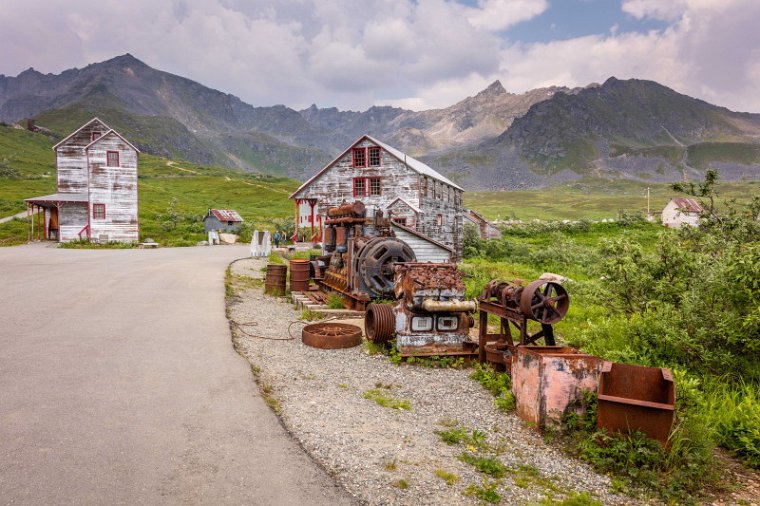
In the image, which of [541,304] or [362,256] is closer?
[541,304]

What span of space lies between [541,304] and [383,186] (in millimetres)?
24119

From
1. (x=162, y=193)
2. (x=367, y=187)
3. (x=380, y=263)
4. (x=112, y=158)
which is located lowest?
(x=380, y=263)

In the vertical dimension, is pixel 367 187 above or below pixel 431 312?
above

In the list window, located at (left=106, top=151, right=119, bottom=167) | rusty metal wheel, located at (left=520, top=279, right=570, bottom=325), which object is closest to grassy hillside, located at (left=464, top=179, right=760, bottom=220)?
window, located at (left=106, top=151, right=119, bottom=167)

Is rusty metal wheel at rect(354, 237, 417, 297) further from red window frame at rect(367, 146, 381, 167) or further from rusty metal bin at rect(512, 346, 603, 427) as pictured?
red window frame at rect(367, 146, 381, 167)

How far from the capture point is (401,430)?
5441mm

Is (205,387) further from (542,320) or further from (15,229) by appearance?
(15,229)

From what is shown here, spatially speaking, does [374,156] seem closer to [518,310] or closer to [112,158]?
[112,158]

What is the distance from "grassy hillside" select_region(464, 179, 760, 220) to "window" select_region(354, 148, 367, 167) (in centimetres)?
5342

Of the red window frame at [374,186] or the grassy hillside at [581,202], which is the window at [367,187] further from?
the grassy hillside at [581,202]

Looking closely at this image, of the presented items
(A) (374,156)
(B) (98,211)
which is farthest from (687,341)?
(B) (98,211)

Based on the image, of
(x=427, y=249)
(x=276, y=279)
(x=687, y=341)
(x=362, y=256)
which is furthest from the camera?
Result: (x=427, y=249)

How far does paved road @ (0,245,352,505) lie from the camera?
157 inches

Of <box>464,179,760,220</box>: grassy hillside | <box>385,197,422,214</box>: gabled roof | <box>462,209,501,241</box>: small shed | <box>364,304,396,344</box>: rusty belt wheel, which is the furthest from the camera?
<box>464,179,760,220</box>: grassy hillside
